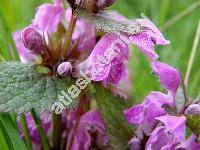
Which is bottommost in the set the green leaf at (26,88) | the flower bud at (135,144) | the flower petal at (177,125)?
the flower bud at (135,144)

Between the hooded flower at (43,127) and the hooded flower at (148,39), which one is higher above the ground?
the hooded flower at (148,39)

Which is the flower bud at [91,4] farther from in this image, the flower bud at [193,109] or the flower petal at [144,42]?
the flower bud at [193,109]

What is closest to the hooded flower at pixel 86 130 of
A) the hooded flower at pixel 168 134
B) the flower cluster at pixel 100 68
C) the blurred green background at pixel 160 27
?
the flower cluster at pixel 100 68

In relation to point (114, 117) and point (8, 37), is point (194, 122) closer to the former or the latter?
point (114, 117)

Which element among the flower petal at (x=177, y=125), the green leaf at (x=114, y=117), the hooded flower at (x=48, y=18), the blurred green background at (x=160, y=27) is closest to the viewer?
the flower petal at (x=177, y=125)

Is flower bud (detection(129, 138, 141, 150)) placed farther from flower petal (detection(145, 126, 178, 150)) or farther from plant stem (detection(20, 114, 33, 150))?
plant stem (detection(20, 114, 33, 150))

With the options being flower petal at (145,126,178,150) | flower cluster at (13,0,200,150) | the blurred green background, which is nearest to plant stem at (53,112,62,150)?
flower cluster at (13,0,200,150)

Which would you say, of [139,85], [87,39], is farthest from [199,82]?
[87,39]
